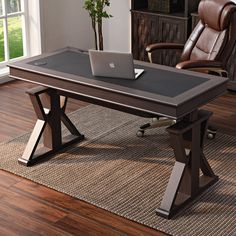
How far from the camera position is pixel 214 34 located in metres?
5.02

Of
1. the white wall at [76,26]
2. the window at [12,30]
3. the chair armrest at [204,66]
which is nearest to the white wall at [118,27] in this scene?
the white wall at [76,26]

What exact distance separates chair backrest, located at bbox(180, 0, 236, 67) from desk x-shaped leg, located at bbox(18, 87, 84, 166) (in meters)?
1.33

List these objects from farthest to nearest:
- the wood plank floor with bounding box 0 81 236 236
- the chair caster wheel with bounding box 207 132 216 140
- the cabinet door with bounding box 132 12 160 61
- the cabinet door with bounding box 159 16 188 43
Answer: the cabinet door with bounding box 132 12 160 61 → the cabinet door with bounding box 159 16 188 43 → the chair caster wheel with bounding box 207 132 216 140 → the wood plank floor with bounding box 0 81 236 236

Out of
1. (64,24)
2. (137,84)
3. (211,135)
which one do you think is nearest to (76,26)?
(64,24)

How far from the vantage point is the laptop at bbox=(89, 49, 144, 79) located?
3.79m

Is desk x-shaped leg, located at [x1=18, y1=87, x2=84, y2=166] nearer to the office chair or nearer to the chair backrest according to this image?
the office chair

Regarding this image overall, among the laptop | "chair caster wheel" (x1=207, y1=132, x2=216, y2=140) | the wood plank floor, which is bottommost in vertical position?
the wood plank floor

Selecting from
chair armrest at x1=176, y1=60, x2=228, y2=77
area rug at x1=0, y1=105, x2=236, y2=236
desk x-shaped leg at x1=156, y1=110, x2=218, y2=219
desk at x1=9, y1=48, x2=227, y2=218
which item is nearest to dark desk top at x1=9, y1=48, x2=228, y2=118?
desk at x1=9, y1=48, x2=227, y2=218

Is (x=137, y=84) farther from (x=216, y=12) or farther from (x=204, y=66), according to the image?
(x=216, y=12)

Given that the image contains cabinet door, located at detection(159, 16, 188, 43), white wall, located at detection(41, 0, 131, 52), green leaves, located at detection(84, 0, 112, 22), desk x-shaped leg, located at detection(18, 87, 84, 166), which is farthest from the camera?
white wall, located at detection(41, 0, 131, 52)

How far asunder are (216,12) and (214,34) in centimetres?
18

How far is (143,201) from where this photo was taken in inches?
151

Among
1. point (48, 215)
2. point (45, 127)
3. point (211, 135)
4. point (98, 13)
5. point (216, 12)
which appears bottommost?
point (48, 215)

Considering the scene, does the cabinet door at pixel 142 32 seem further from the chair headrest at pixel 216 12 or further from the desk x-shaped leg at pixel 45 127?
the desk x-shaped leg at pixel 45 127
